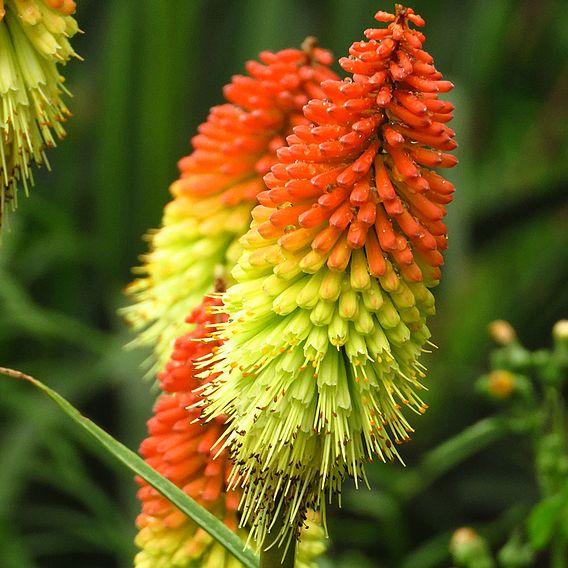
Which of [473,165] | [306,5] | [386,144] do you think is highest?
[306,5]

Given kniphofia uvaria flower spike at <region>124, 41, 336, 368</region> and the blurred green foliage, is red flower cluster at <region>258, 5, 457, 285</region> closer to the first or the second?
kniphofia uvaria flower spike at <region>124, 41, 336, 368</region>

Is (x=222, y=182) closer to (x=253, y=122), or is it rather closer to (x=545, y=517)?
(x=253, y=122)

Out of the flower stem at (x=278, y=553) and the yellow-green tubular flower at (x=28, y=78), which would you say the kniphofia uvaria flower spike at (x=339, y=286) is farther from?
the yellow-green tubular flower at (x=28, y=78)

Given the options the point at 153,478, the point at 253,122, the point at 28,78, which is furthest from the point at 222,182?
the point at 153,478

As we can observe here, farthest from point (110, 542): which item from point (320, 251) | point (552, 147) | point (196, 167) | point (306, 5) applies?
point (552, 147)

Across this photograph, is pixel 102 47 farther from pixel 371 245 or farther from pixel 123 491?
pixel 371 245

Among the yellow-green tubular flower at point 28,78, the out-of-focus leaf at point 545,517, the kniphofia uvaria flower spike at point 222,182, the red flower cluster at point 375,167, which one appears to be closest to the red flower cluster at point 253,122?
the kniphofia uvaria flower spike at point 222,182

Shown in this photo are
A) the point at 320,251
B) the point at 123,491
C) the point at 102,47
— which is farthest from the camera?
the point at 102,47
